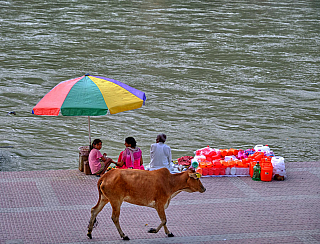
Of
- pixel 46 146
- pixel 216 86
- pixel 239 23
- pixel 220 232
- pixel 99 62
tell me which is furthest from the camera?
pixel 239 23

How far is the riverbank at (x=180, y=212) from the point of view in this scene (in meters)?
8.33

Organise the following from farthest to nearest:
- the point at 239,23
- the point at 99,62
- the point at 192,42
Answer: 1. the point at 239,23
2. the point at 192,42
3. the point at 99,62

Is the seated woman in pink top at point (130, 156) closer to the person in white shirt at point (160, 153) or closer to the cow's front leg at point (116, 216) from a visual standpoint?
the person in white shirt at point (160, 153)

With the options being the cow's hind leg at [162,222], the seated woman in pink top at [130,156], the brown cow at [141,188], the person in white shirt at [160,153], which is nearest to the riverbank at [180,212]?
the cow's hind leg at [162,222]

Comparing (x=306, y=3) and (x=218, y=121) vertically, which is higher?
(x=306, y=3)

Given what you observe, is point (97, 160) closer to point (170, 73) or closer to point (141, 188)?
point (141, 188)

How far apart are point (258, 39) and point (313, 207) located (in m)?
22.5

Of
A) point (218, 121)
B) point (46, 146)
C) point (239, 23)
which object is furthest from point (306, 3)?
point (46, 146)

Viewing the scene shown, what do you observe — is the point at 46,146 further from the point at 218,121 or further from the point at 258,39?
the point at 258,39

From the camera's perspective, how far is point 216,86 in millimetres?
21531

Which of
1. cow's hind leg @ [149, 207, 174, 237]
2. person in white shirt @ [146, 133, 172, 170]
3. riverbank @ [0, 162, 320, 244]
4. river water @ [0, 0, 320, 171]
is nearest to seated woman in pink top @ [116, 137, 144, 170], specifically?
person in white shirt @ [146, 133, 172, 170]

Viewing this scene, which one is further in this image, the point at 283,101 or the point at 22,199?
the point at 283,101

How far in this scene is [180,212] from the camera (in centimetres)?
934

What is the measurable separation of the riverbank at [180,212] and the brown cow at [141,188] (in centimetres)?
64
